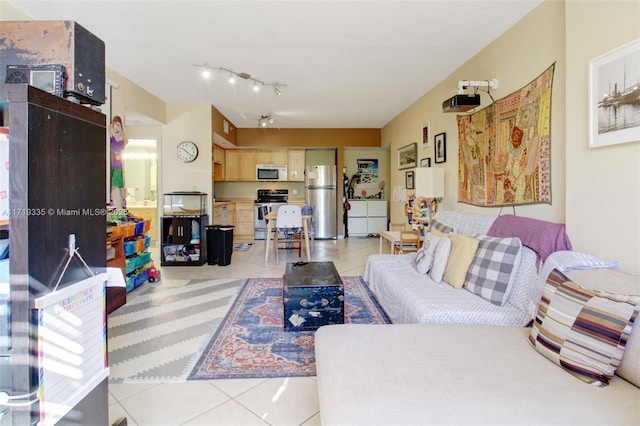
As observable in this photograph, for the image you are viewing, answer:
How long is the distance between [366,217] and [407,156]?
2412 millimetres

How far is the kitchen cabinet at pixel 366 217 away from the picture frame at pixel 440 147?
3292 millimetres

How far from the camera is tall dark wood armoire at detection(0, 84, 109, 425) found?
2.34 ft

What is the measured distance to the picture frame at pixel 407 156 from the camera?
4.81m

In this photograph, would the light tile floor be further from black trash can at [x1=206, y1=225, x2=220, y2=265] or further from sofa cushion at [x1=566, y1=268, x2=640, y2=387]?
black trash can at [x1=206, y1=225, x2=220, y2=265]

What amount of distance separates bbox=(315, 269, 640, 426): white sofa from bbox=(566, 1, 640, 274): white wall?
11.0 inches

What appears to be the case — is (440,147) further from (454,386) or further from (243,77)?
(454,386)

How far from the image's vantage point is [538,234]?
2.01 m

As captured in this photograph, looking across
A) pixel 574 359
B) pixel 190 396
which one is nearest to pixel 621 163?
pixel 574 359

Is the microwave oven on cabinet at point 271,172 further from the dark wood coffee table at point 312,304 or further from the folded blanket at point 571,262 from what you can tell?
the folded blanket at point 571,262

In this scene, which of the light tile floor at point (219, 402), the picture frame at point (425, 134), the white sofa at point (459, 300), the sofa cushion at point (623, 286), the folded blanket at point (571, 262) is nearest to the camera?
the sofa cushion at point (623, 286)

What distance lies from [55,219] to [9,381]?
16.0 inches

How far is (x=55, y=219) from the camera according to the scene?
0.82 m

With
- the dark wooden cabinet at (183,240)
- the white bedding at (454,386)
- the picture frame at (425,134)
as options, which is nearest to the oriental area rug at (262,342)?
the white bedding at (454,386)

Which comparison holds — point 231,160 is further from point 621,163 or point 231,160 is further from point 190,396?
point 621,163
